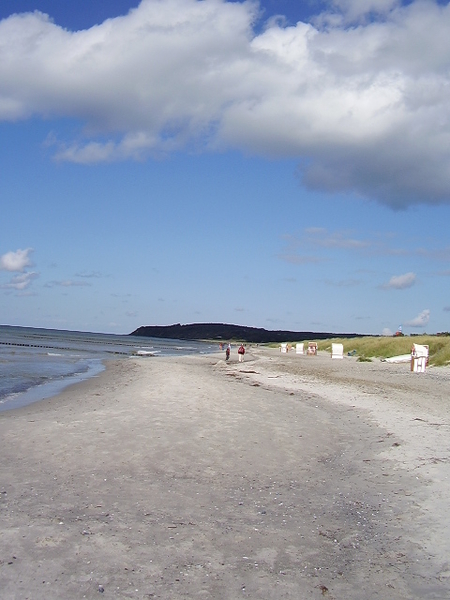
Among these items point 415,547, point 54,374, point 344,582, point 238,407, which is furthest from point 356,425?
point 54,374

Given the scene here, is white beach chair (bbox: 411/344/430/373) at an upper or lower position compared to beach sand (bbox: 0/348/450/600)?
upper

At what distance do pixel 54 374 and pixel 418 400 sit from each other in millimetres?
18273

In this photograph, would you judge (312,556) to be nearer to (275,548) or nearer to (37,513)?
(275,548)

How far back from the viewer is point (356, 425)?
42.2 ft

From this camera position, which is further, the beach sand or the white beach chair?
the white beach chair

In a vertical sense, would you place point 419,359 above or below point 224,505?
above

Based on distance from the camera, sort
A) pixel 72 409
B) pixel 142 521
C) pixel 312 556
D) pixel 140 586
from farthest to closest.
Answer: pixel 72 409
pixel 142 521
pixel 312 556
pixel 140 586

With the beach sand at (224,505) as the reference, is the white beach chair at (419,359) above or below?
above

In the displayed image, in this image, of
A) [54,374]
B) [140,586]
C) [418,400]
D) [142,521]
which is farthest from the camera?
[54,374]

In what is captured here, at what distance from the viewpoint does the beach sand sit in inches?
198

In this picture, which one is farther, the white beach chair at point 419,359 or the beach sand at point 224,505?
the white beach chair at point 419,359

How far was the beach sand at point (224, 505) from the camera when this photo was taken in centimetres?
502

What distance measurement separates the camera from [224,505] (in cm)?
713

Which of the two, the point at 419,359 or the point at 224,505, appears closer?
the point at 224,505
